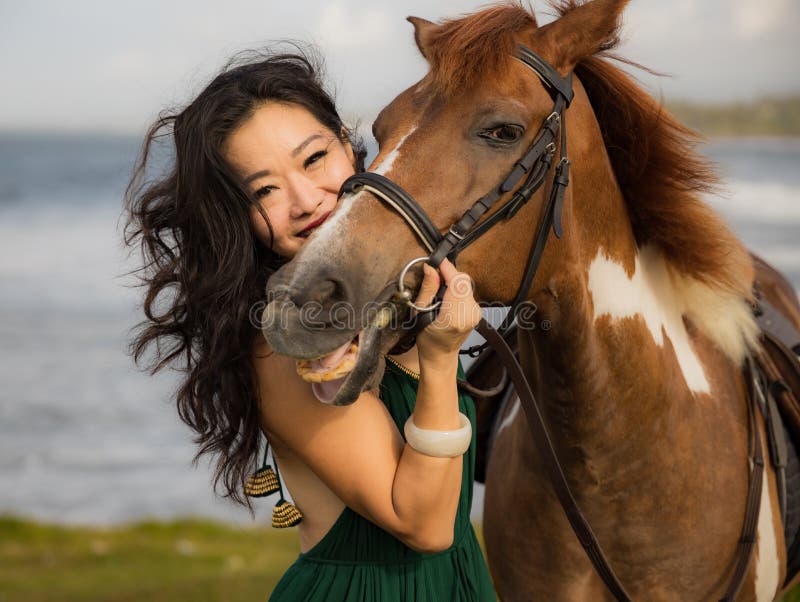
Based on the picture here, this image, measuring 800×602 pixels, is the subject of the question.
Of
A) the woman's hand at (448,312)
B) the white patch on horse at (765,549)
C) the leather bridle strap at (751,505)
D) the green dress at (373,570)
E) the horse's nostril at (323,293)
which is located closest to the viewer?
the horse's nostril at (323,293)

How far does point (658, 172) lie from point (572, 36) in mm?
420

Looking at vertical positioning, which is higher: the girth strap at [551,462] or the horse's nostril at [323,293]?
the horse's nostril at [323,293]

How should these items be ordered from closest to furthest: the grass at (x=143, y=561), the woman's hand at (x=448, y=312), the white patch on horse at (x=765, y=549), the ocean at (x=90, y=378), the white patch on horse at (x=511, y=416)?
the woman's hand at (x=448, y=312)
the white patch on horse at (x=765, y=549)
the white patch on horse at (x=511, y=416)
the grass at (x=143, y=561)
the ocean at (x=90, y=378)

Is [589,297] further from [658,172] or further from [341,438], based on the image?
[341,438]

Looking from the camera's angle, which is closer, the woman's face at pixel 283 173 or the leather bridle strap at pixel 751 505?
the woman's face at pixel 283 173

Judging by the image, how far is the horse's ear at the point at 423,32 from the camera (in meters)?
1.78

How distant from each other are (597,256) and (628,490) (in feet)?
1.75

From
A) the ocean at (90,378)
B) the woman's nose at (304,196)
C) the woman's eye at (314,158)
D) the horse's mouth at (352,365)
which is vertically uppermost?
the woman's eye at (314,158)

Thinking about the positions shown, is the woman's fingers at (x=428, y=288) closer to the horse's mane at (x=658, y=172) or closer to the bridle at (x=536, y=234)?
the bridle at (x=536, y=234)

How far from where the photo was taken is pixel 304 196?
1.75 meters

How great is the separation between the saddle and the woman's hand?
0.42 meters

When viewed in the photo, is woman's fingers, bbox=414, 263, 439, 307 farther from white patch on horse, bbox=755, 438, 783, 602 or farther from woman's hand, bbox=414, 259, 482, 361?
white patch on horse, bbox=755, 438, 783, 602

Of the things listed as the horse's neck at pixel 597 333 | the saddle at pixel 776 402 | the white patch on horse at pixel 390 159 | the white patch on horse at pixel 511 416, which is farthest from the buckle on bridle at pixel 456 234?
the white patch on horse at pixel 511 416

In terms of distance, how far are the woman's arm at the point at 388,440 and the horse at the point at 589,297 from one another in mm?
101
